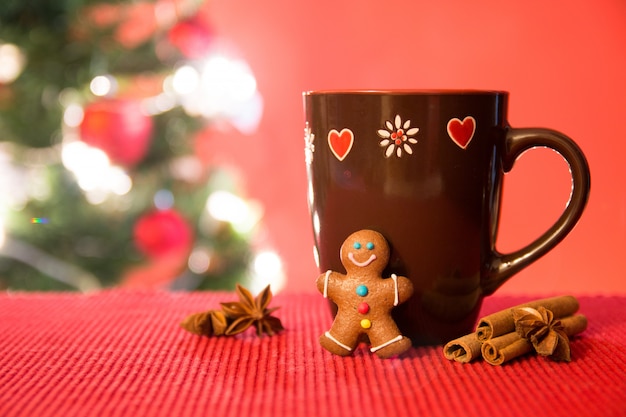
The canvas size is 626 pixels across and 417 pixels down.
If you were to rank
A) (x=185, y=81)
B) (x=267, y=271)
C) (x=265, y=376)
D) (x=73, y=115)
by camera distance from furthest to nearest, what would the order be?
(x=267, y=271), (x=185, y=81), (x=73, y=115), (x=265, y=376)

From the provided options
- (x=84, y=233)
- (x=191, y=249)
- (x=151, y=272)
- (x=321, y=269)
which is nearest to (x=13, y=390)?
(x=321, y=269)

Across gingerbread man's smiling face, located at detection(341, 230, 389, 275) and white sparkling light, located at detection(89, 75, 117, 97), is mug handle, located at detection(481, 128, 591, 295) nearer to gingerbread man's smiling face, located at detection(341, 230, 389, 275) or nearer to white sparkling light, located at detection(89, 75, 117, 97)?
gingerbread man's smiling face, located at detection(341, 230, 389, 275)

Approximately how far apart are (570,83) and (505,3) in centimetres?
29

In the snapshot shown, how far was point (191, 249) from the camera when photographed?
1926 millimetres

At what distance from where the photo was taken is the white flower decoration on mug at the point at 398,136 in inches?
21.9

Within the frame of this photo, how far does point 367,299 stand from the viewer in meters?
0.56

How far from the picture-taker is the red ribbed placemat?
451 millimetres

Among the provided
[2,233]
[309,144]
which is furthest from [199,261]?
[309,144]

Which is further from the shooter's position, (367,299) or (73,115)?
(73,115)

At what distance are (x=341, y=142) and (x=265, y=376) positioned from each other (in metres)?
0.19

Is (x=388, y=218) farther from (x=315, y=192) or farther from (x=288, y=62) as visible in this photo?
(x=288, y=62)

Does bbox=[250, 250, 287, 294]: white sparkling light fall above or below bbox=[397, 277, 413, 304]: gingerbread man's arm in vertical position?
below

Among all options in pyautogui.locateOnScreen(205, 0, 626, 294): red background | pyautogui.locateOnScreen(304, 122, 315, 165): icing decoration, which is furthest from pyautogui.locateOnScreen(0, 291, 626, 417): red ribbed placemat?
pyautogui.locateOnScreen(205, 0, 626, 294): red background

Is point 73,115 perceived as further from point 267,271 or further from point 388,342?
point 388,342
